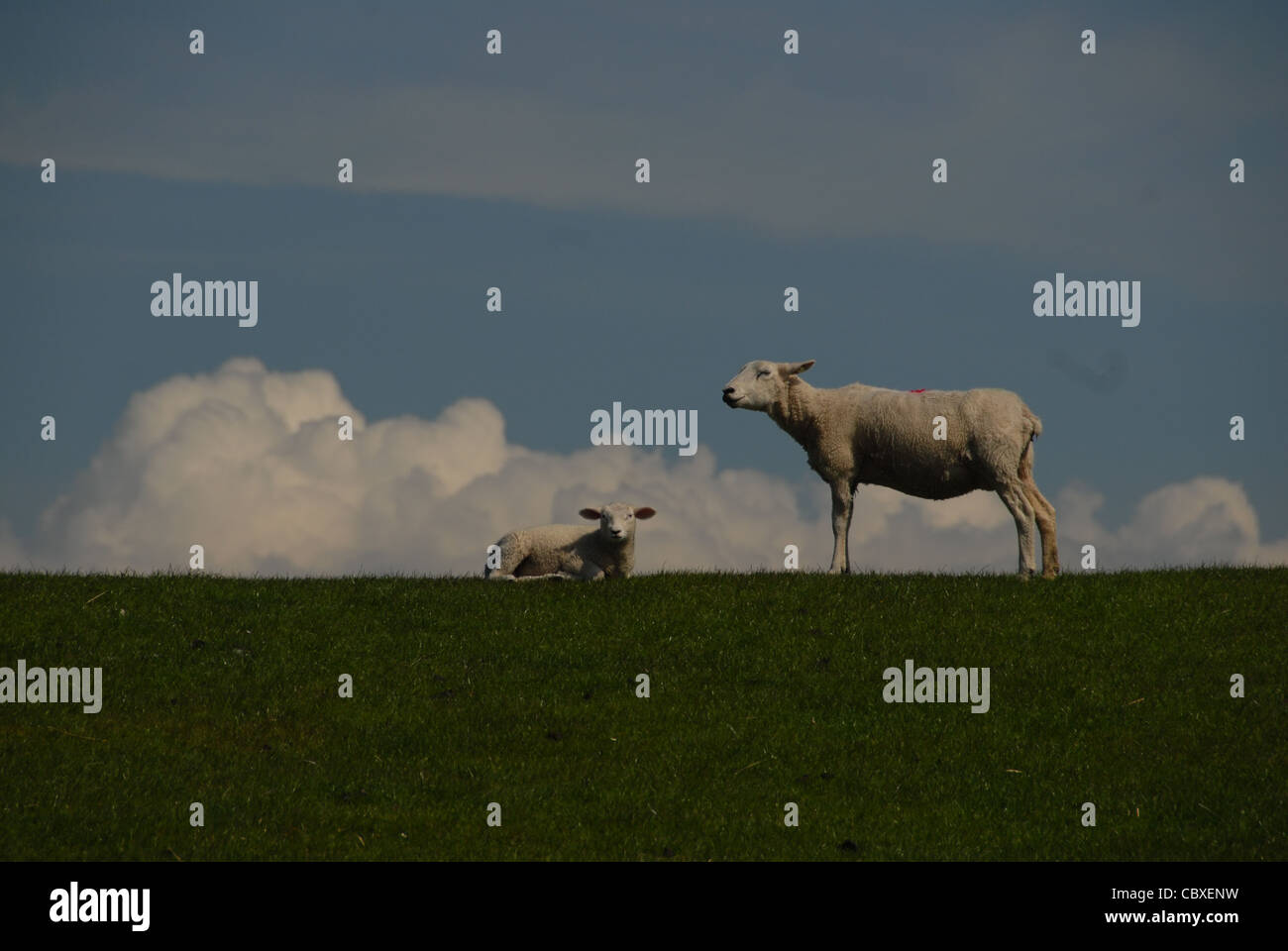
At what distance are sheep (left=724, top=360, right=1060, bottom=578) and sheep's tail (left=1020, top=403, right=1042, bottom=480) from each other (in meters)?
0.02

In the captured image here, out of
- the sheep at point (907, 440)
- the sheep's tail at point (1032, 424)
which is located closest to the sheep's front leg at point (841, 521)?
the sheep at point (907, 440)

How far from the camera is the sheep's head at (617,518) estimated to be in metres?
23.3

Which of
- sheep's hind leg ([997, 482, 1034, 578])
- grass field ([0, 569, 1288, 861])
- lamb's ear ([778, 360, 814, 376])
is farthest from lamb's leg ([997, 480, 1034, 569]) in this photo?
lamb's ear ([778, 360, 814, 376])

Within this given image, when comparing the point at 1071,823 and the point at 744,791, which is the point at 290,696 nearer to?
the point at 744,791

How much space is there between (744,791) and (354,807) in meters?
4.35

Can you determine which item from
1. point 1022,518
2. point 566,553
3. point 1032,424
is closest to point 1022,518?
point 1022,518

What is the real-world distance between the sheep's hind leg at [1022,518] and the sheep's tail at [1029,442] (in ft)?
1.84

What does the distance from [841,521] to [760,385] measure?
2888 millimetres

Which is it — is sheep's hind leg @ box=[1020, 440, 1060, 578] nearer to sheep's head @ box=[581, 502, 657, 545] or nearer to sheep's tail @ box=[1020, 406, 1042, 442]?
sheep's tail @ box=[1020, 406, 1042, 442]

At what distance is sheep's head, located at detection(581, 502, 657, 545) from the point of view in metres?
23.3

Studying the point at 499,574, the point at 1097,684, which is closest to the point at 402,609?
the point at 499,574

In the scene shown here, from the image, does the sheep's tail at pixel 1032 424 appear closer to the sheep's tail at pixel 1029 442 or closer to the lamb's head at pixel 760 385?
the sheep's tail at pixel 1029 442

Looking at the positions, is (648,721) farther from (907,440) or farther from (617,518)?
(907,440)

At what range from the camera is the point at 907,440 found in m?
25.0
